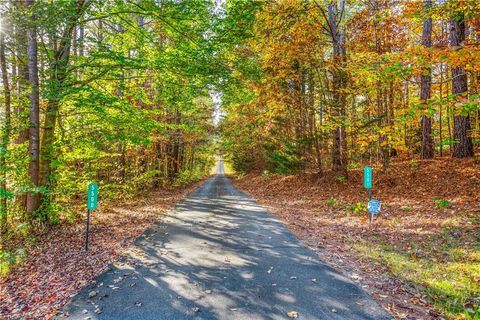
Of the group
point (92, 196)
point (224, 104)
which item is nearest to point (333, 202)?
point (224, 104)

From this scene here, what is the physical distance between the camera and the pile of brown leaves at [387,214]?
4293mm

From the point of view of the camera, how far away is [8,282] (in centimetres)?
514

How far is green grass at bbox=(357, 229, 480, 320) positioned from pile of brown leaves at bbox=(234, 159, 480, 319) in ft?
0.65

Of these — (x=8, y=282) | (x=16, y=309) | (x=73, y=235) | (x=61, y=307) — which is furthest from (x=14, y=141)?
(x=61, y=307)

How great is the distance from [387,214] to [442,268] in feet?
12.4

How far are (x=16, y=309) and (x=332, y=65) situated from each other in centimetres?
1257

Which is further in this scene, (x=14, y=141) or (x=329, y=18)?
(x=329, y=18)

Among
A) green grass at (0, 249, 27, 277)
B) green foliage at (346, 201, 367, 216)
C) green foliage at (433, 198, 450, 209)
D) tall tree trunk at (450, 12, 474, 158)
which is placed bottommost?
green grass at (0, 249, 27, 277)

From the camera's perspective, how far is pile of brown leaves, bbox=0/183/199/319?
13.4ft

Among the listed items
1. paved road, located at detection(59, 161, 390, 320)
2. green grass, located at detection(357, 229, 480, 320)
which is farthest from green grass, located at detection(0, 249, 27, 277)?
green grass, located at detection(357, 229, 480, 320)

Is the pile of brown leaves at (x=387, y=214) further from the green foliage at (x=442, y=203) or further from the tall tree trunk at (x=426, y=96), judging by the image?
the tall tree trunk at (x=426, y=96)

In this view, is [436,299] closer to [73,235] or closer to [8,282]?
[8,282]

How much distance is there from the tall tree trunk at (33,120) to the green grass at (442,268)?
829 centimetres

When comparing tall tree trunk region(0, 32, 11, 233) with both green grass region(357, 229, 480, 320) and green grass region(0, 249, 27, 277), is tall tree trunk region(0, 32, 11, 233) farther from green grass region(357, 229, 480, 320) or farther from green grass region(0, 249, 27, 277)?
green grass region(357, 229, 480, 320)
